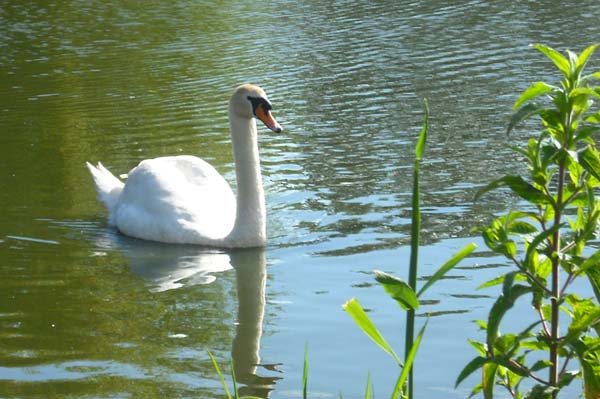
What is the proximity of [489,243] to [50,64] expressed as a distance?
15530 mm

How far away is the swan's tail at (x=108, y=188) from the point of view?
366 inches

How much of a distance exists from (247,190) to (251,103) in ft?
2.13

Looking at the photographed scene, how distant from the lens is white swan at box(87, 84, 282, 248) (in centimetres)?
830

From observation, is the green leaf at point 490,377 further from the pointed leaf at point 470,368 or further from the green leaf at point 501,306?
the green leaf at point 501,306

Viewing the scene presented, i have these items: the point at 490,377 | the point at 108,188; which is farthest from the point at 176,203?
the point at 490,377

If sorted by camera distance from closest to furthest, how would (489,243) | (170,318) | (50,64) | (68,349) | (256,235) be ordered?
(489,243), (68,349), (170,318), (256,235), (50,64)

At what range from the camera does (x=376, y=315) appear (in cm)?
636

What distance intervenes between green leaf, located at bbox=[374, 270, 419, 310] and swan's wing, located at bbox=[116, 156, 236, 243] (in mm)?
5580

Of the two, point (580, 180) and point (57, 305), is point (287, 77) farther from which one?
point (580, 180)

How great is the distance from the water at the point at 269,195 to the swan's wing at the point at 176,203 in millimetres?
150

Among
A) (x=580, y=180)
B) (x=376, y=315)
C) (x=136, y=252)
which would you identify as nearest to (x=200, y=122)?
(x=136, y=252)

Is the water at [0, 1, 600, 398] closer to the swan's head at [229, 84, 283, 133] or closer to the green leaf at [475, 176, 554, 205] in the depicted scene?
the swan's head at [229, 84, 283, 133]

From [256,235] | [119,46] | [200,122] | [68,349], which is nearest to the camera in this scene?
[68,349]

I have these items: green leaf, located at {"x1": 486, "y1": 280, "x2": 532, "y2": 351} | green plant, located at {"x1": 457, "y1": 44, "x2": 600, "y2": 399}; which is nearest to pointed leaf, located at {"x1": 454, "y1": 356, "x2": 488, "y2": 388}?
green plant, located at {"x1": 457, "y1": 44, "x2": 600, "y2": 399}
